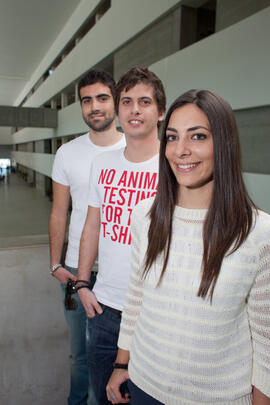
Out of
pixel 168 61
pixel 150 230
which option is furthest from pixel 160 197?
pixel 168 61

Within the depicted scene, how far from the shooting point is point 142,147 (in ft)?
5.23

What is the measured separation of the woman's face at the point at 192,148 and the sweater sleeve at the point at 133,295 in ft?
0.97

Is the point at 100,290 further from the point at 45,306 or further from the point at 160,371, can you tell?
the point at 45,306

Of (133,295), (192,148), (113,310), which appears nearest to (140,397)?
(133,295)

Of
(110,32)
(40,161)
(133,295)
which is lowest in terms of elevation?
(133,295)

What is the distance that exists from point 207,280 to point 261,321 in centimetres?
21

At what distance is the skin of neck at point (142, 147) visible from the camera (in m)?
1.59

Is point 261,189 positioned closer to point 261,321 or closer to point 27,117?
point 261,321

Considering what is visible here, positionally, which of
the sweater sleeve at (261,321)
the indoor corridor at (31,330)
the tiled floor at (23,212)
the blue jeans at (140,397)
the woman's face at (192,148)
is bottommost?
the tiled floor at (23,212)

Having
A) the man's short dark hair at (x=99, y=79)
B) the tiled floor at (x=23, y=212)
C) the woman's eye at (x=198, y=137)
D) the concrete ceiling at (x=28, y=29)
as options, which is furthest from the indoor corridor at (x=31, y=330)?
the concrete ceiling at (x=28, y=29)

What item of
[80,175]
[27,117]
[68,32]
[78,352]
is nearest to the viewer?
[80,175]

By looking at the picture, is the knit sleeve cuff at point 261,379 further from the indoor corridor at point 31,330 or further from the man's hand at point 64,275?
the indoor corridor at point 31,330

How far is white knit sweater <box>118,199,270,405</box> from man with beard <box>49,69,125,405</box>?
933 mm

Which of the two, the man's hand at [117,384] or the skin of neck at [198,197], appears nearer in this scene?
the skin of neck at [198,197]
